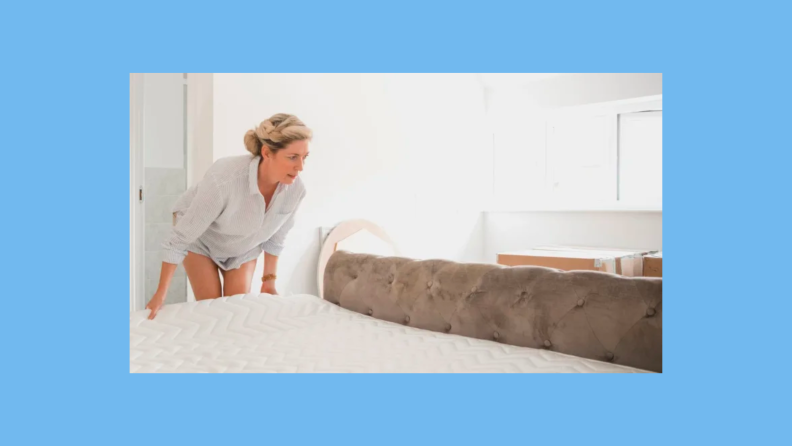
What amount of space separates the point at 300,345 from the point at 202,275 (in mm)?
805

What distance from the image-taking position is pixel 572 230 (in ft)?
14.1

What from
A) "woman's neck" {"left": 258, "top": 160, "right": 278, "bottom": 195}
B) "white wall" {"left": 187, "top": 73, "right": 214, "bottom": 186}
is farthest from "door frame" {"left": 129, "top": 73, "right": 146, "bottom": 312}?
"woman's neck" {"left": 258, "top": 160, "right": 278, "bottom": 195}

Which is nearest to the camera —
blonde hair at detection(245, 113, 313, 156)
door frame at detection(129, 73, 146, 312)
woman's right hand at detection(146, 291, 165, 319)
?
woman's right hand at detection(146, 291, 165, 319)

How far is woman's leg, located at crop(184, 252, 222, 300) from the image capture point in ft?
6.48

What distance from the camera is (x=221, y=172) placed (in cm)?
170

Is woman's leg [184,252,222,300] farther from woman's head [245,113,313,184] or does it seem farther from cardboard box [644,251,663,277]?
cardboard box [644,251,663,277]

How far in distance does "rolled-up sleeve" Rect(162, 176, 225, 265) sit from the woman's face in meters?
0.18

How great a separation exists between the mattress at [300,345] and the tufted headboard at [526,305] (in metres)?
0.03

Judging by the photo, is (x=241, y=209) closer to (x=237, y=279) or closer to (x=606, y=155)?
(x=237, y=279)

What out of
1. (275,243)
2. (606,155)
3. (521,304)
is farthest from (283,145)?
(606,155)

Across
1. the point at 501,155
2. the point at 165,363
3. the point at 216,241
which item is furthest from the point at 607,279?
the point at 501,155

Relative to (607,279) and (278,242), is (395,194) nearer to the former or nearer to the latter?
(278,242)

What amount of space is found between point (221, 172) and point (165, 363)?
681 mm

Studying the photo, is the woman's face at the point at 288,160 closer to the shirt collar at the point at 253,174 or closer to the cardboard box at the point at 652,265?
the shirt collar at the point at 253,174
